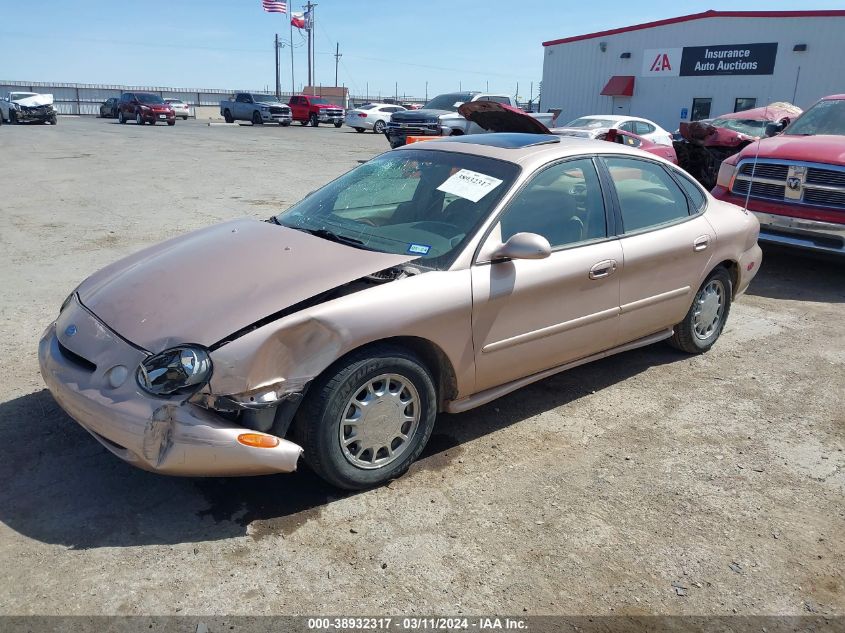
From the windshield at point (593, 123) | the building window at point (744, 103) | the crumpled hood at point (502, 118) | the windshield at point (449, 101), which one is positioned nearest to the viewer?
the crumpled hood at point (502, 118)

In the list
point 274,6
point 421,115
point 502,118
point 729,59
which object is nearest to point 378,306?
point 502,118

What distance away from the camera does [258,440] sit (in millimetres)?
2908

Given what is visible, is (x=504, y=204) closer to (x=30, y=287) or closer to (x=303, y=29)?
(x=30, y=287)

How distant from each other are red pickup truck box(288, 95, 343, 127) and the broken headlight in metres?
38.1

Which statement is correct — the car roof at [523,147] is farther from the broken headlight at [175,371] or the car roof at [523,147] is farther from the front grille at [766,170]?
the front grille at [766,170]

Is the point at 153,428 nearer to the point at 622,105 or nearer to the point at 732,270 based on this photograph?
the point at 732,270

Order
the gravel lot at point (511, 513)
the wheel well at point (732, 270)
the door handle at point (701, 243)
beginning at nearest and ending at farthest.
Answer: the gravel lot at point (511, 513), the door handle at point (701, 243), the wheel well at point (732, 270)

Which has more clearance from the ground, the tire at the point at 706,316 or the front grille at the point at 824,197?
the front grille at the point at 824,197

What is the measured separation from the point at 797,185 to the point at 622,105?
90.8 ft

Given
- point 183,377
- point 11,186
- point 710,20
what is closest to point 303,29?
point 710,20

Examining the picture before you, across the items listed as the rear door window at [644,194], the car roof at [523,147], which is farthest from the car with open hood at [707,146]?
the car roof at [523,147]

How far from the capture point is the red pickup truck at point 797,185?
7.19 metres

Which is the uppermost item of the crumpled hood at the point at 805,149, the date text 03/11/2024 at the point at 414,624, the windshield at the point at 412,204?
the crumpled hood at the point at 805,149

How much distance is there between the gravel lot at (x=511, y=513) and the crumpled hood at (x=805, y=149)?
296 cm
